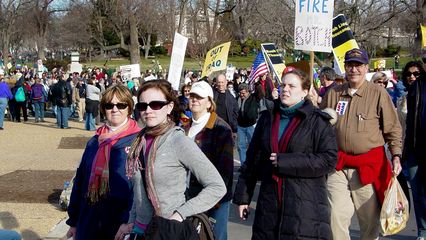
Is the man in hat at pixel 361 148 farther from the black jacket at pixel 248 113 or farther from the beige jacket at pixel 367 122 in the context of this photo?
the black jacket at pixel 248 113

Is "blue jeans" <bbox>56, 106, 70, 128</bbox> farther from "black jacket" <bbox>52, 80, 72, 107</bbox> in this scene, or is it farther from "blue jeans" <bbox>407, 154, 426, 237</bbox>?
"blue jeans" <bbox>407, 154, 426, 237</bbox>

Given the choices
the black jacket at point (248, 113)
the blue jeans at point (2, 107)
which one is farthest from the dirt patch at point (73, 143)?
the black jacket at point (248, 113)

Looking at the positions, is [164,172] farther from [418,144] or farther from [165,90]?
[418,144]

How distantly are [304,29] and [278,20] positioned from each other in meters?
24.7

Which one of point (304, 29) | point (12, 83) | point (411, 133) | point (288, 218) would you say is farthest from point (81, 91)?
point (288, 218)

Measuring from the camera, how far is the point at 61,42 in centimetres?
7056

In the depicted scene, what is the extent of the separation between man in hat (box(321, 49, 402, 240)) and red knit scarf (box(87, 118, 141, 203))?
192cm

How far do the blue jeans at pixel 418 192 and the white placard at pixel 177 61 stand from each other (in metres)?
3.32

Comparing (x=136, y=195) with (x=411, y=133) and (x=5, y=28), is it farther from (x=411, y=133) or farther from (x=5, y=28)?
(x=5, y=28)

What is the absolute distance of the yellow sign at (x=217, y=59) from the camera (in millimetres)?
12258

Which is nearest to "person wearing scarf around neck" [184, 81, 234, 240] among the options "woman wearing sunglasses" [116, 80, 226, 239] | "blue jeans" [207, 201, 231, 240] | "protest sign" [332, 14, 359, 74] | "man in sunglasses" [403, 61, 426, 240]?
"blue jeans" [207, 201, 231, 240]

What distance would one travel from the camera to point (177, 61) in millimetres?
8664

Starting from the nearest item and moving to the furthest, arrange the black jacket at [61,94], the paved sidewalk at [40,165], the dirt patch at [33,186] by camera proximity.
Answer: the paved sidewalk at [40,165], the dirt patch at [33,186], the black jacket at [61,94]

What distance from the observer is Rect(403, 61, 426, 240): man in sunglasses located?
605 cm
